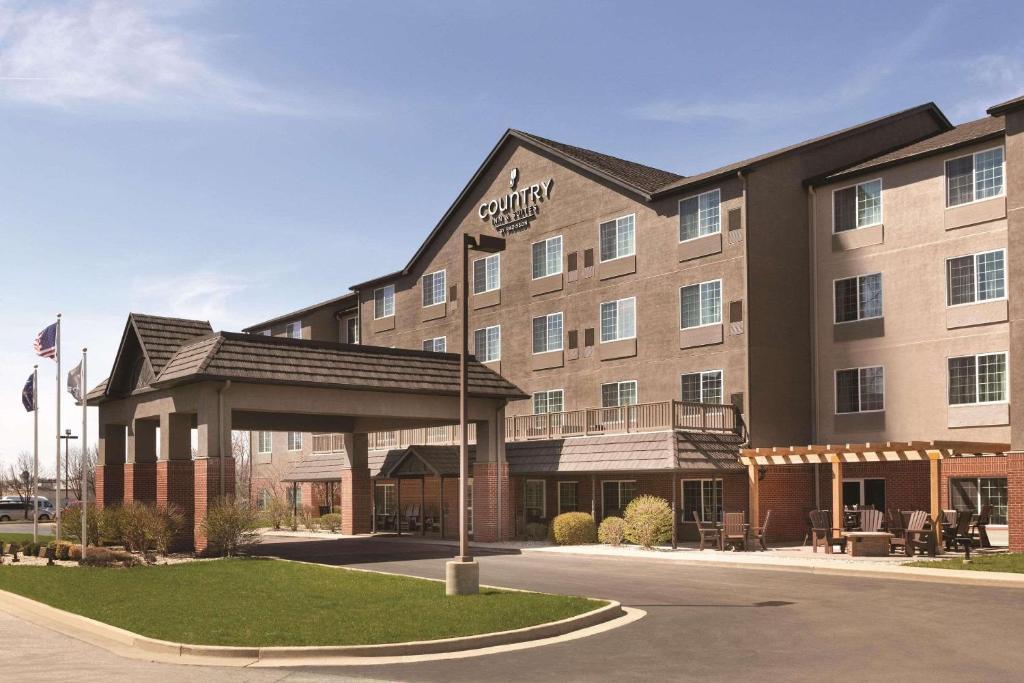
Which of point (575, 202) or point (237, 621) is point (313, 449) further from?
point (237, 621)

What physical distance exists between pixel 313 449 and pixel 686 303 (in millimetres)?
22689

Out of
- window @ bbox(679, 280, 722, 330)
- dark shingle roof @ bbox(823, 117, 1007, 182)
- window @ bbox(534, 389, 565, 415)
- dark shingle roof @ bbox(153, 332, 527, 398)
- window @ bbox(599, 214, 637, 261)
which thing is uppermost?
dark shingle roof @ bbox(823, 117, 1007, 182)

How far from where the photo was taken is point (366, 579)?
22.7 m

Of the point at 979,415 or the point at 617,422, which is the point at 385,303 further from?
the point at 979,415

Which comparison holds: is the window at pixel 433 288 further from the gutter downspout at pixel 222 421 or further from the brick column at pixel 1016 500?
the brick column at pixel 1016 500

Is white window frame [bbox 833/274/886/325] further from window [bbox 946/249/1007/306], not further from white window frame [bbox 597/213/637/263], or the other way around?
white window frame [bbox 597/213/637/263]

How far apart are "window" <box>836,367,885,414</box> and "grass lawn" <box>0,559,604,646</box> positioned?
1950cm

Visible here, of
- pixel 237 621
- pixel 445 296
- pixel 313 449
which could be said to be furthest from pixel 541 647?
pixel 313 449

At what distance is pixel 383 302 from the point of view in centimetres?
5538

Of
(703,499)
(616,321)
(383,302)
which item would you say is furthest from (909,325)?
(383,302)

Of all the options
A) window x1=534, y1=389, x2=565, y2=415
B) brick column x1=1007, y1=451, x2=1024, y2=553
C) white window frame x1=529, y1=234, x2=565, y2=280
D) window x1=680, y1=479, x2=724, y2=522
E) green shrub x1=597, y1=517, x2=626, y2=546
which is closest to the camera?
brick column x1=1007, y1=451, x2=1024, y2=553

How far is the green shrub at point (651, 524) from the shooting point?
108 ft

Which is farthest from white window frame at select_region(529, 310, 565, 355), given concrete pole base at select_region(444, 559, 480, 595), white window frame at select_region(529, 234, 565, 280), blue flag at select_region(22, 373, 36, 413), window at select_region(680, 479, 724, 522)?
concrete pole base at select_region(444, 559, 480, 595)

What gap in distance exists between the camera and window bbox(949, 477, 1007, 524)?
32.4 meters
